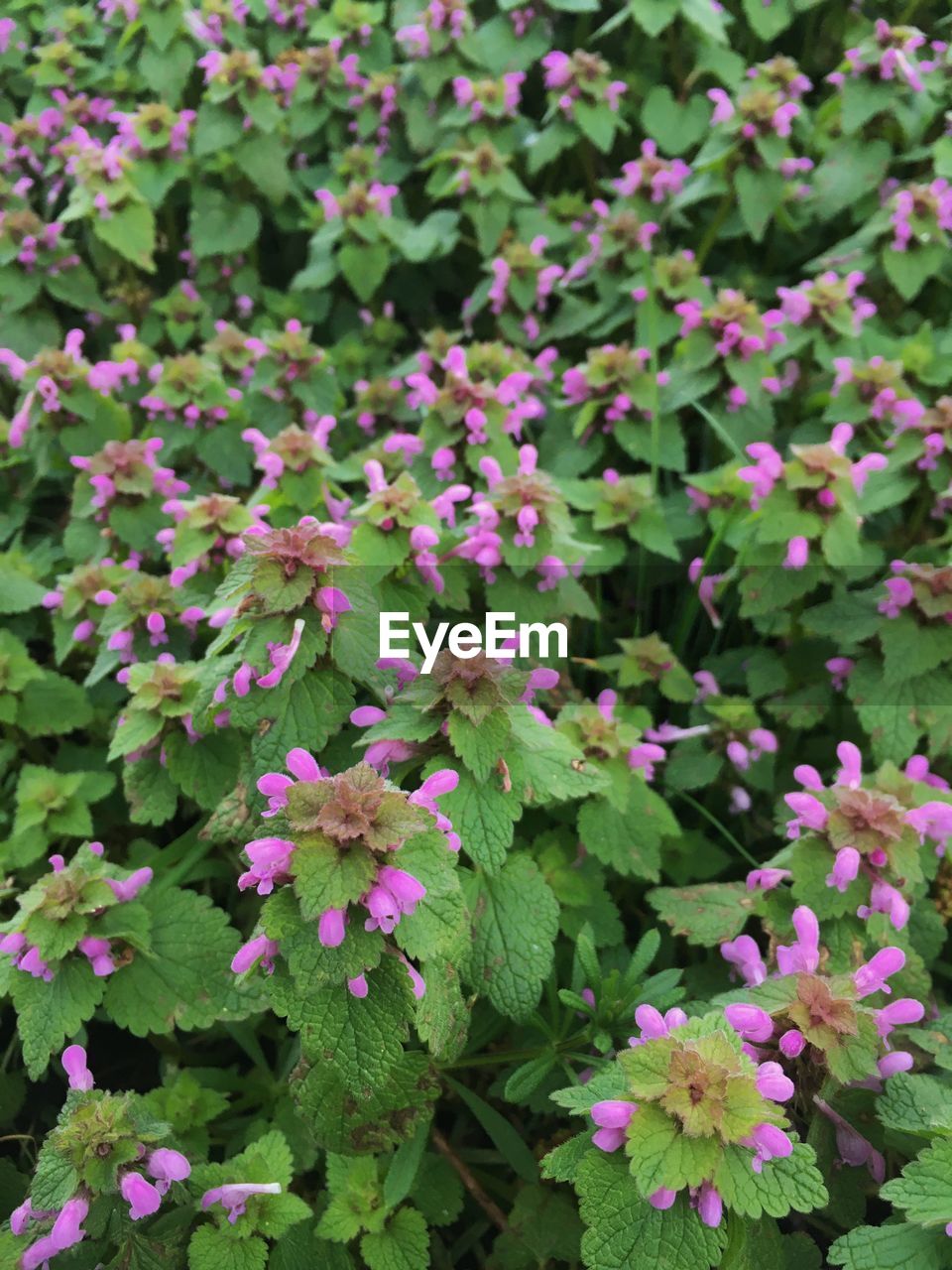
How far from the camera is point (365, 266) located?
358 centimetres

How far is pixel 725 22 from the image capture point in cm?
407

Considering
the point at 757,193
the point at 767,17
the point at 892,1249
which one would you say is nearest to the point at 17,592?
the point at 892,1249

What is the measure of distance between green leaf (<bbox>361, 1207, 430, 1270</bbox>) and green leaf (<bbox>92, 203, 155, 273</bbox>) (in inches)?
118

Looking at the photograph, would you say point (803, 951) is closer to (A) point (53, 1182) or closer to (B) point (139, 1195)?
(B) point (139, 1195)

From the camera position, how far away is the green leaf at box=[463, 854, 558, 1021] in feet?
4.87

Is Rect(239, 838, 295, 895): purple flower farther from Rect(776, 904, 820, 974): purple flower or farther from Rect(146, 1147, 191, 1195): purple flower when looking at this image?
Rect(776, 904, 820, 974): purple flower

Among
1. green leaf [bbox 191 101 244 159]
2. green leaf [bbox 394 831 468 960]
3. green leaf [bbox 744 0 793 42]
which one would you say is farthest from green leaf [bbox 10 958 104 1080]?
green leaf [bbox 744 0 793 42]

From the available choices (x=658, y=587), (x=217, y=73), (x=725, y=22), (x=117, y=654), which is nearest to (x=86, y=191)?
(x=217, y=73)

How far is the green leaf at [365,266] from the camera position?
140 inches

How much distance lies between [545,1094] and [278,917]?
87 cm

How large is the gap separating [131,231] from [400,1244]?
324 cm

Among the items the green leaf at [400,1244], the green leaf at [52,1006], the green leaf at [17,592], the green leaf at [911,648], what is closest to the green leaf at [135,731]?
the green leaf at [52,1006]

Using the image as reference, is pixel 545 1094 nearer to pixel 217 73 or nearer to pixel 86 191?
pixel 86 191

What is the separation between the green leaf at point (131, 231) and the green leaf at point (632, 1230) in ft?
10.3
